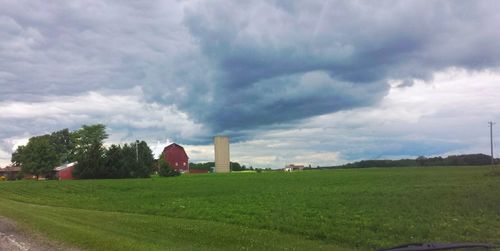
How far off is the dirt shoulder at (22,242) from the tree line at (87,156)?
8213 cm

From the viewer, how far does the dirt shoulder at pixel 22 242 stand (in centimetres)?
1537

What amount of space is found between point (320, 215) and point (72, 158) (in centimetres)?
14188

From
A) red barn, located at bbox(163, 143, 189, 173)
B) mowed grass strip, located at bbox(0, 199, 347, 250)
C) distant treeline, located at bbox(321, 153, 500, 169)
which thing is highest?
red barn, located at bbox(163, 143, 189, 173)

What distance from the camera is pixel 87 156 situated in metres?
100

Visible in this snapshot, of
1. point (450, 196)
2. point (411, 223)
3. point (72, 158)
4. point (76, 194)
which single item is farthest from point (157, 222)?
point (72, 158)

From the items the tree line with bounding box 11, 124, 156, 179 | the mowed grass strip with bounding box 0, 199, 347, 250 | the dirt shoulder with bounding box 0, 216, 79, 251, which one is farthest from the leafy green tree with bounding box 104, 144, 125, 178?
the dirt shoulder with bounding box 0, 216, 79, 251

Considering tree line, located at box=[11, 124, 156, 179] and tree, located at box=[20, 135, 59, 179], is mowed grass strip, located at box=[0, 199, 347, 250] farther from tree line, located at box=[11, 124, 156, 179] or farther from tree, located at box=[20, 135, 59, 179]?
tree, located at box=[20, 135, 59, 179]

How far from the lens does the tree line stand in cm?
10006

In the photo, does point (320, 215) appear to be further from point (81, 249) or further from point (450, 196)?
point (81, 249)

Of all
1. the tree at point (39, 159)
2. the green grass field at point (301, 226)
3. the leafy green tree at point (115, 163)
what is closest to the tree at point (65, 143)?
the tree at point (39, 159)

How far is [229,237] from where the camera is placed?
17.7 metres

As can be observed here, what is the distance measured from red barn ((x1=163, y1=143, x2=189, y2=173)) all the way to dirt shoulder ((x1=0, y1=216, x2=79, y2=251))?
140539mm

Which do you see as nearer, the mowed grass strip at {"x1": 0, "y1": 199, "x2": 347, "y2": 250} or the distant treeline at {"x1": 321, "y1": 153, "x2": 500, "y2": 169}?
the mowed grass strip at {"x1": 0, "y1": 199, "x2": 347, "y2": 250}

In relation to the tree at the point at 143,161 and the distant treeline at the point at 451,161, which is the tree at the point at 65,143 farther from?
the distant treeline at the point at 451,161
